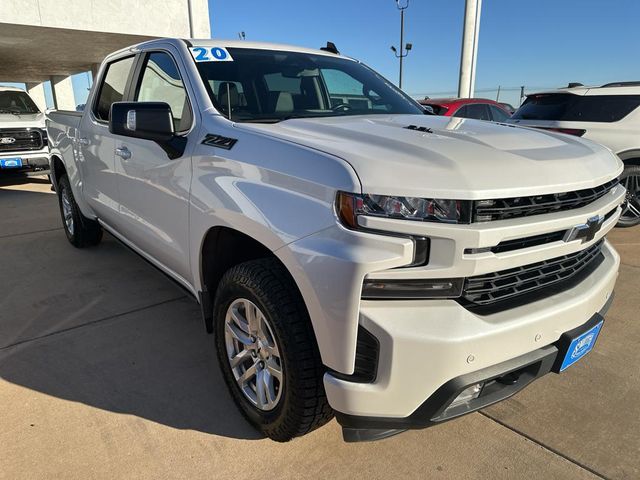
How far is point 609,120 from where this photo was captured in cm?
572

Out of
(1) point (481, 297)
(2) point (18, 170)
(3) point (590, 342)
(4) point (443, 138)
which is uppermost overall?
(4) point (443, 138)

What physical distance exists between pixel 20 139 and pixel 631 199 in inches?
400

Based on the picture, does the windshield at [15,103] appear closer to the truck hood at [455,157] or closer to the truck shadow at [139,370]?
the truck shadow at [139,370]

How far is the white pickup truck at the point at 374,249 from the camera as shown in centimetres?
156

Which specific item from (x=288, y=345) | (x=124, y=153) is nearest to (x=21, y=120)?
(x=124, y=153)

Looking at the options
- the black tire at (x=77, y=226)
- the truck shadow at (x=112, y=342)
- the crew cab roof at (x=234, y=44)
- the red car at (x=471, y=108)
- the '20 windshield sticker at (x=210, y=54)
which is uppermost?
the crew cab roof at (x=234, y=44)

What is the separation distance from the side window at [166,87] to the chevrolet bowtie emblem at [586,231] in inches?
72.4

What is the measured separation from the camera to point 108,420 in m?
2.36

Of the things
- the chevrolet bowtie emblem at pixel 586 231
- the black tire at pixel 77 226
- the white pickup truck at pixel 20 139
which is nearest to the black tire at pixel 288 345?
the chevrolet bowtie emblem at pixel 586 231

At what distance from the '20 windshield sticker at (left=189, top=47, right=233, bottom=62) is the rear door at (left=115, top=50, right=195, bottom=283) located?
12 centimetres

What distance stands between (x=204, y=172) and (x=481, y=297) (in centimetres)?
135

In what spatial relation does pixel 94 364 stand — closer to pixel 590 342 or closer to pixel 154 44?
pixel 154 44

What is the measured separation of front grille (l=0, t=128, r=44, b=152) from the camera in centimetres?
897

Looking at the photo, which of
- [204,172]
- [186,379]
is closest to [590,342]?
[204,172]
